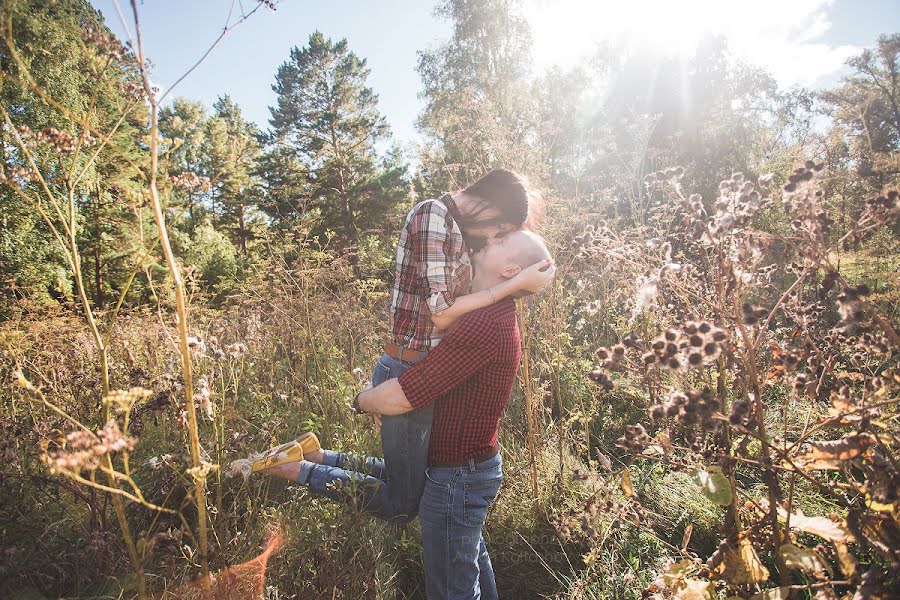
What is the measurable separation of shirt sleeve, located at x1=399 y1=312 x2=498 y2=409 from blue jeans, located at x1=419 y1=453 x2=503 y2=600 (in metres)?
0.35

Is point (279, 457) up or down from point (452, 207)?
down

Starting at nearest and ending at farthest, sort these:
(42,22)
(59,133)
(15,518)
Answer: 1. (59,133)
2. (15,518)
3. (42,22)

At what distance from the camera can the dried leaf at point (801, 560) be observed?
102 centimetres

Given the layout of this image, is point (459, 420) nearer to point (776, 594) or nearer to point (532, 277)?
point (532, 277)

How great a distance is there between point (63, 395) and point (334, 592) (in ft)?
7.55

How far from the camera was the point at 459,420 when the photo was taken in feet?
6.16

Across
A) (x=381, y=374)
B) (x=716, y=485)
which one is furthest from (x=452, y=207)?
(x=716, y=485)

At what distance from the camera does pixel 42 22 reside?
6.75 metres

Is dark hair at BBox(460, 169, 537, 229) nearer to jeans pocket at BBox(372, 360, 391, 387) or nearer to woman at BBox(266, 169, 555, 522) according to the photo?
woman at BBox(266, 169, 555, 522)

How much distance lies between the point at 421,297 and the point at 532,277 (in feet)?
1.87

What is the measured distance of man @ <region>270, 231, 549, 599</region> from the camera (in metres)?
1.77

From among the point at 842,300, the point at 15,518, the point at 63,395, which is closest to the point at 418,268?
the point at 842,300

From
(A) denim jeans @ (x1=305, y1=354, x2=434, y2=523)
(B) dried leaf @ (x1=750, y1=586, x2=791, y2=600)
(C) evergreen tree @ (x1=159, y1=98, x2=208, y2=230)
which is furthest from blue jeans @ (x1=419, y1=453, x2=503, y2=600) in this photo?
(C) evergreen tree @ (x1=159, y1=98, x2=208, y2=230)

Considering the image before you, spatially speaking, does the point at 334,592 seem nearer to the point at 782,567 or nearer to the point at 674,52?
the point at 782,567
